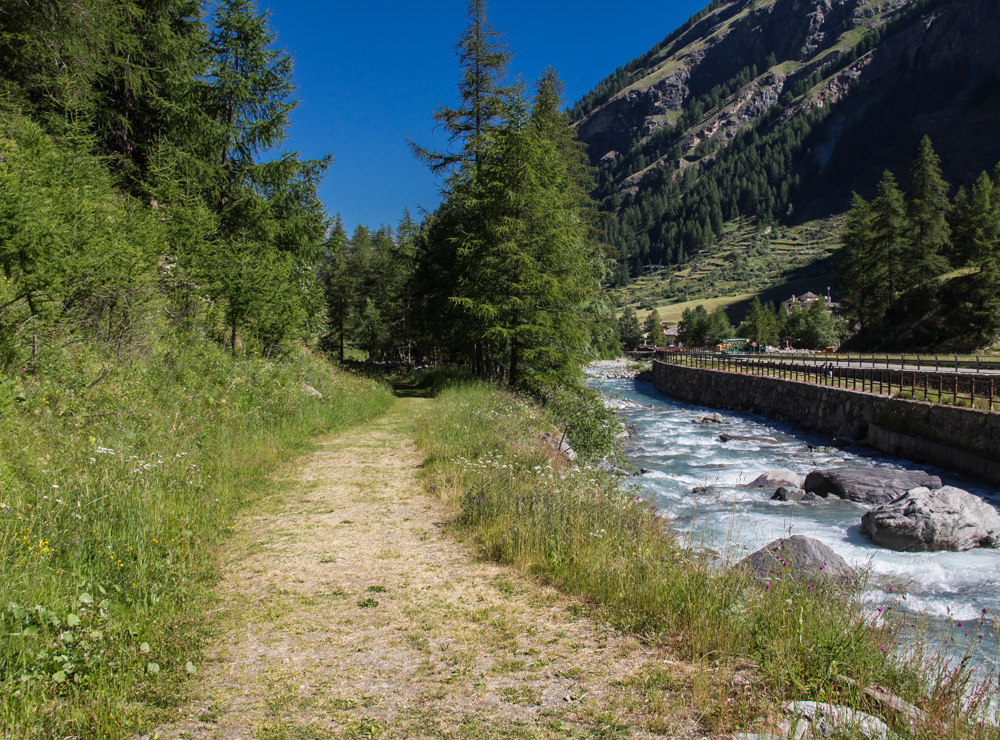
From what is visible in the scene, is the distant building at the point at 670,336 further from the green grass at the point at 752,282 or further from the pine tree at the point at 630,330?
the green grass at the point at 752,282

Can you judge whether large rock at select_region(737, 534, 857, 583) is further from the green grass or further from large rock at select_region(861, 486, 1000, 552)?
the green grass

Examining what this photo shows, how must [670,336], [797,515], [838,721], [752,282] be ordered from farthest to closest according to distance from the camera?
[752,282] < [670,336] < [797,515] < [838,721]

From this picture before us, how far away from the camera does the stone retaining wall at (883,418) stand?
52.0 feet

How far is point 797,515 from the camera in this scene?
1167 cm

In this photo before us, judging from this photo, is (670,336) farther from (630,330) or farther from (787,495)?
(787,495)

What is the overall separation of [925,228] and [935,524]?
5908 centimetres

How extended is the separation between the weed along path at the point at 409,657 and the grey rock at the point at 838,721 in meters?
0.49

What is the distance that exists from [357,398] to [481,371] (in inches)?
255

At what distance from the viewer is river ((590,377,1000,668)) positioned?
23.2 feet

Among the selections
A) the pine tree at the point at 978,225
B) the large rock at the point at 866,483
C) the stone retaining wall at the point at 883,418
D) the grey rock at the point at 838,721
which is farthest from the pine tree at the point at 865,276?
the grey rock at the point at 838,721

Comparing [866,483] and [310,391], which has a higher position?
[310,391]

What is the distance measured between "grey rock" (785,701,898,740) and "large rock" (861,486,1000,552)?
790 cm

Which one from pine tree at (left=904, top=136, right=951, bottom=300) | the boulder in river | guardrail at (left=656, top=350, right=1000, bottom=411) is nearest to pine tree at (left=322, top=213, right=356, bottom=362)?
guardrail at (left=656, top=350, right=1000, bottom=411)

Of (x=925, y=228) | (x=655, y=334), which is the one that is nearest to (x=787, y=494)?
(x=925, y=228)
